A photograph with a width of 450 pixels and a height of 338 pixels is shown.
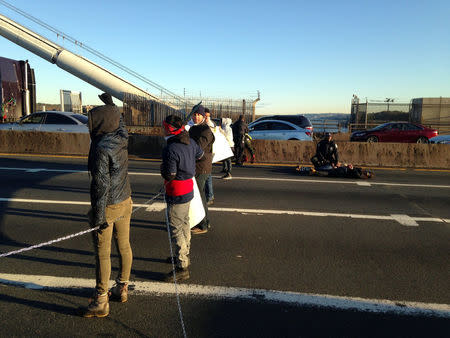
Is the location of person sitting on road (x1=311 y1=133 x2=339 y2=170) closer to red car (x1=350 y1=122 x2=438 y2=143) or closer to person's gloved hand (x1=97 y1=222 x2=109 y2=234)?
person's gloved hand (x1=97 y1=222 x2=109 y2=234)

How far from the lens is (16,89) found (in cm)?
2025

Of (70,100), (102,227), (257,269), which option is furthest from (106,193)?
(70,100)

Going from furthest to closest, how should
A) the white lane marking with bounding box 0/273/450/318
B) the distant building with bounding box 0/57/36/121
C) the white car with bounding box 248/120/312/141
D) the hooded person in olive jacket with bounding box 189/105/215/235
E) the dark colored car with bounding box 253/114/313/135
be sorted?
the distant building with bounding box 0/57/36/121
the dark colored car with bounding box 253/114/313/135
the white car with bounding box 248/120/312/141
the hooded person in olive jacket with bounding box 189/105/215/235
the white lane marking with bounding box 0/273/450/318

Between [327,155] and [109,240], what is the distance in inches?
358

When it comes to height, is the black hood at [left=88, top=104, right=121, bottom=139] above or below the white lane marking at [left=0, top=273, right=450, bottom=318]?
above

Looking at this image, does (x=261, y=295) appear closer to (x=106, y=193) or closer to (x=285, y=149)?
(x=106, y=193)

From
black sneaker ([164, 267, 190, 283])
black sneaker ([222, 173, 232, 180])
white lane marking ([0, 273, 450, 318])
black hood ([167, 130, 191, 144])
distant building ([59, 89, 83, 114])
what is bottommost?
white lane marking ([0, 273, 450, 318])

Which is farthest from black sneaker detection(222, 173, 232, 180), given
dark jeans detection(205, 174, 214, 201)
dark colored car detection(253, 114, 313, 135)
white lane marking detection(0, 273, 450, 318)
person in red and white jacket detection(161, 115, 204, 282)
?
dark colored car detection(253, 114, 313, 135)

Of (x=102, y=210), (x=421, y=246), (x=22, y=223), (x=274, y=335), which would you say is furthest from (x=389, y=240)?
(x=22, y=223)

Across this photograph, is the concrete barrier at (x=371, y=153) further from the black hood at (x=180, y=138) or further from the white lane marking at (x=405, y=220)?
the black hood at (x=180, y=138)

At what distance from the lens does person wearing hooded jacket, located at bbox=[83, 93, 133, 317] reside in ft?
10.3

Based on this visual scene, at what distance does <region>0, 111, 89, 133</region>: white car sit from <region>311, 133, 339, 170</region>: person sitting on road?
31.7 feet

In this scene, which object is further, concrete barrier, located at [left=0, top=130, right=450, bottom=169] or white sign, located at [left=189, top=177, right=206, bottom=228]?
concrete barrier, located at [left=0, top=130, right=450, bottom=169]

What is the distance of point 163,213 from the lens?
6.68 m
